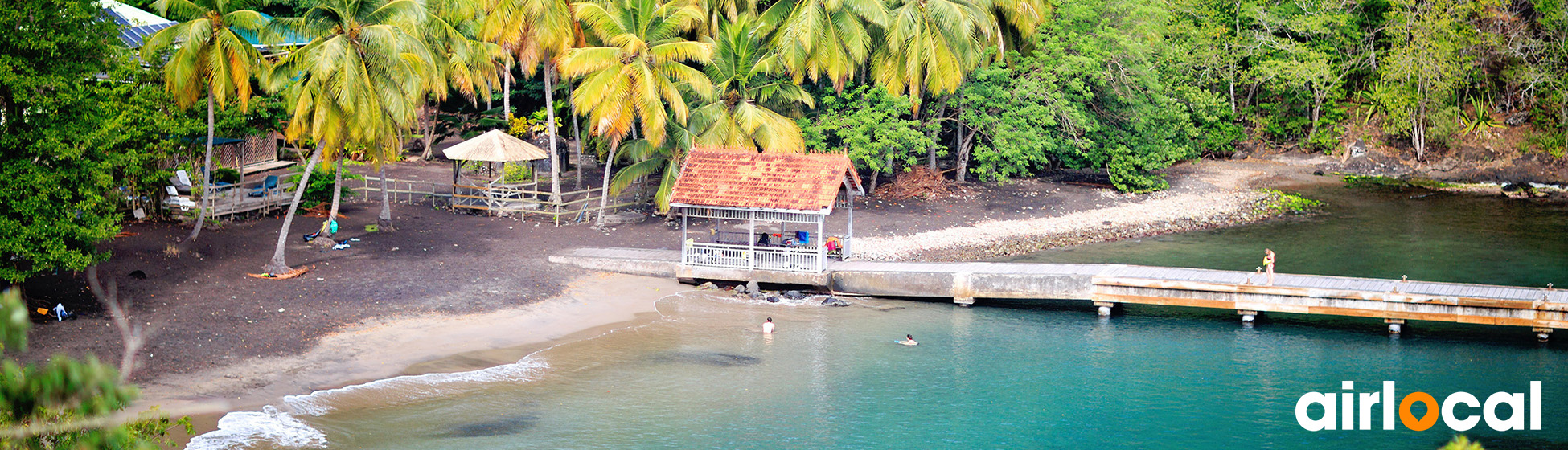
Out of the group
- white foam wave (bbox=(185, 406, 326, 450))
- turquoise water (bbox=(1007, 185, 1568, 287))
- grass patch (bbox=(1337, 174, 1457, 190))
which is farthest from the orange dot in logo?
grass patch (bbox=(1337, 174, 1457, 190))

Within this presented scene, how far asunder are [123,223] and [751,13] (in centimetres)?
1824

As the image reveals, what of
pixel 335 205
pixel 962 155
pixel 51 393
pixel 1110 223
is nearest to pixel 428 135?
Result: pixel 335 205

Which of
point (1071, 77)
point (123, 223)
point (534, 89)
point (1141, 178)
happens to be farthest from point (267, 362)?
point (1141, 178)

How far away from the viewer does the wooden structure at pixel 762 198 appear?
26172 mm

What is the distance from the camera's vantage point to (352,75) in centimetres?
2386

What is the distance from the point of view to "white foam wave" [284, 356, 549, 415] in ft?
60.1

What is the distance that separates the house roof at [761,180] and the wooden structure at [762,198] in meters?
0.02

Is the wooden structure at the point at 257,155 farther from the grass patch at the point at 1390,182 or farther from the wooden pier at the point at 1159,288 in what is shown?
the grass patch at the point at 1390,182

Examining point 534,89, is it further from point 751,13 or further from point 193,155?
point 193,155

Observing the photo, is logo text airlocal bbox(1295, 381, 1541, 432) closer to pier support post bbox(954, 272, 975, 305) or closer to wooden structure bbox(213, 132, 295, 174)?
pier support post bbox(954, 272, 975, 305)

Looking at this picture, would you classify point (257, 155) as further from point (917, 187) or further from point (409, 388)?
point (409, 388)

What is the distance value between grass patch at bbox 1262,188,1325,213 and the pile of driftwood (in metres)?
12.4

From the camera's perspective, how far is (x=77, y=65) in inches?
765

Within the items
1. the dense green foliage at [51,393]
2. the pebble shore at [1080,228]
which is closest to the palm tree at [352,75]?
the pebble shore at [1080,228]
